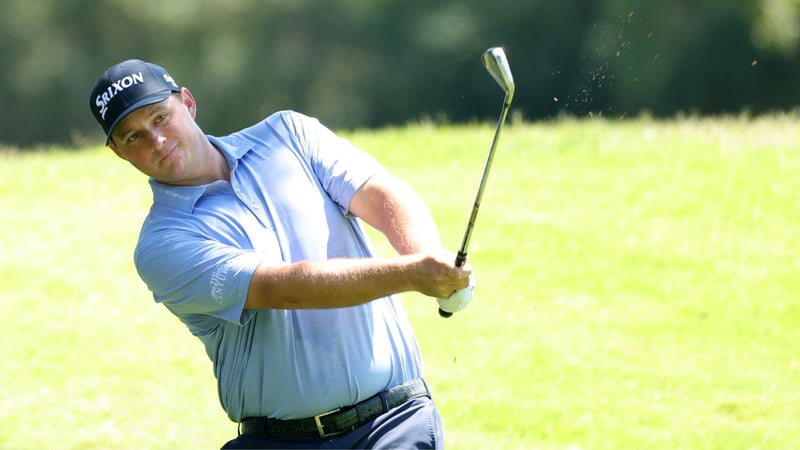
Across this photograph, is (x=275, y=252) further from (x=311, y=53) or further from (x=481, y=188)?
(x=311, y=53)

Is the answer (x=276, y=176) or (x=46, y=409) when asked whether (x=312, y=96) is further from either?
(x=276, y=176)

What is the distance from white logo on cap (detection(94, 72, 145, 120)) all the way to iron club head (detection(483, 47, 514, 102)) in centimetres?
101

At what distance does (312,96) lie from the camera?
35281mm

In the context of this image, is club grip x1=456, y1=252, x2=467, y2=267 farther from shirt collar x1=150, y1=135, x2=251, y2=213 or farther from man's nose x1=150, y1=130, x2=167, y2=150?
man's nose x1=150, y1=130, x2=167, y2=150


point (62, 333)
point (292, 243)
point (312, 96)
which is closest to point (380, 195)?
point (292, 243)

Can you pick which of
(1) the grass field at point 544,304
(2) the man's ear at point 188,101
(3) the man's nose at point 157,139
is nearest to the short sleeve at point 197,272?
(3) the man's nose at point 157,139

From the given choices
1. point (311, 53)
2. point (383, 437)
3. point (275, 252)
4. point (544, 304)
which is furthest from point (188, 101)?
point (311, 53)

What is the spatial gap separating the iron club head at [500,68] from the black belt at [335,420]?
97 cm

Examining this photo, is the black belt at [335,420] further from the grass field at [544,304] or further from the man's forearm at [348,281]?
the grass field at [544,304]

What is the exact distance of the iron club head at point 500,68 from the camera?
3.17 m

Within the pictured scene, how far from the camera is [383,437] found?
11.4 ft

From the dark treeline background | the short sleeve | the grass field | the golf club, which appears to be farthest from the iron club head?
the dark treeline background

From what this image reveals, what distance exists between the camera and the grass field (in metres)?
5.99

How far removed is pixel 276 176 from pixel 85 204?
21.2 feet
